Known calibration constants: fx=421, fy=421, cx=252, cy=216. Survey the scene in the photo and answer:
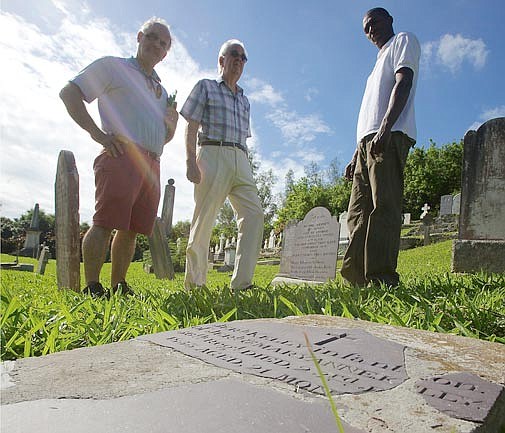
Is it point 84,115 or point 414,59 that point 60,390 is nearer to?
point 84,115

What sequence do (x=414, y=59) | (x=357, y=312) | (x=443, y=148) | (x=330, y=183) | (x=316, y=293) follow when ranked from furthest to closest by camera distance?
(x=330, y=183)
(x=443, y=148)
(x=414, y=59)
(x=316, y=293)
(x=357, y=312)

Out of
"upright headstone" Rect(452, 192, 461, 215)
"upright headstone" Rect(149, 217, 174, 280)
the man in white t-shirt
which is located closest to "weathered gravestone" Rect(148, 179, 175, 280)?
"upright headstone" Rect(149, 217, 174, 280)

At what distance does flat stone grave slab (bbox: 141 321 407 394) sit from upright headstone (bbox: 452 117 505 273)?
4134 mm

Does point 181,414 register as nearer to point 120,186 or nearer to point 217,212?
point 120,186

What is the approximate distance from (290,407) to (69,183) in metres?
3.16

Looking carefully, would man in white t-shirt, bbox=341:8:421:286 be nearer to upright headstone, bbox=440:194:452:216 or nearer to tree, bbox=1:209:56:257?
upright headstone, bbox=440:194:452:216

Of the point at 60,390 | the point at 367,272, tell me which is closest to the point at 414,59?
the point at 367,272

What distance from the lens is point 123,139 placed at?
291 cm

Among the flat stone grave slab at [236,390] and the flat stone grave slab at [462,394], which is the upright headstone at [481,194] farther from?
the flat stone grave slab at [462,394]

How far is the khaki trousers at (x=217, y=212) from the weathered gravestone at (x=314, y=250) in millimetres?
1626

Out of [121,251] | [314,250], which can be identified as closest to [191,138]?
[121,251]

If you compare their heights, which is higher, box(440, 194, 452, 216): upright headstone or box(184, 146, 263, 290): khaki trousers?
box(440, 194, 452, 216): upright headstone

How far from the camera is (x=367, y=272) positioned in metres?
3.05

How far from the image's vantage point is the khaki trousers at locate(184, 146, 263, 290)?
3.32 meters
